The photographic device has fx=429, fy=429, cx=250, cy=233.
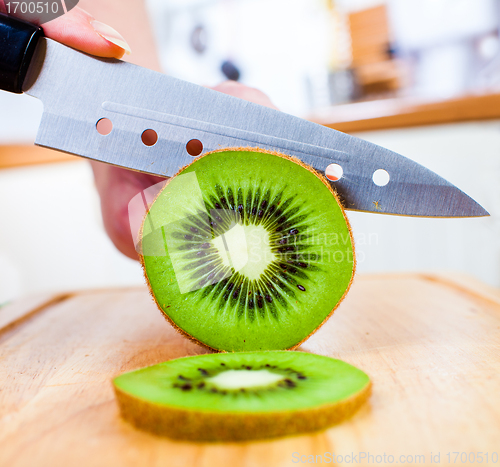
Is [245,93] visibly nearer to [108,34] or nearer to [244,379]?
[108,34]

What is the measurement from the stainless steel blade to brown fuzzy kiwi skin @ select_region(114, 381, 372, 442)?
0.57 meters

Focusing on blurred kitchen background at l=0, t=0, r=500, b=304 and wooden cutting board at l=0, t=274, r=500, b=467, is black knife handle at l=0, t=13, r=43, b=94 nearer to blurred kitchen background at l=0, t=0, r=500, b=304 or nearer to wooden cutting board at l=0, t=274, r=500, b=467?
wooden cutting board at l=0, t=274, r=500, b=467

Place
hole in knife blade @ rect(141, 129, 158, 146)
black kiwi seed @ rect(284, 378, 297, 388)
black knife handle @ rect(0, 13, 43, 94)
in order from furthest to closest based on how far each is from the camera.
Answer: hole in knife blade @ rect(141, 129, 158, 146), black knife handle @ rect(0, 13, 43, 94), black kiwi seed @ rect(284, 378, 297, 388)

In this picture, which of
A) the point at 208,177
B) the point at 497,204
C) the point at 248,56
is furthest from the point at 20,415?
the point at 248,56

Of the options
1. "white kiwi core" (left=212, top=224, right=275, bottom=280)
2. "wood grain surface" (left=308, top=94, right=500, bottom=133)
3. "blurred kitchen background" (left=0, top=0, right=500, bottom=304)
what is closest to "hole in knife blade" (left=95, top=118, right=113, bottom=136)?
"white kiwi core" (left=212, top=224, right=275, bottom=280)

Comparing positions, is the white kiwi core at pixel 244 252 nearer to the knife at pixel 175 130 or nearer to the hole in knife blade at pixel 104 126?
the knife at pixel 175 130

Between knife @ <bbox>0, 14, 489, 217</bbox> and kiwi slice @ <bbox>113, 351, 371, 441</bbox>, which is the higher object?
knife @ <bbox>0, 14, 489, 217</bbox>

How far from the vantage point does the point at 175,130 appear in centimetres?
105

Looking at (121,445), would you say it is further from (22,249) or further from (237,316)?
(22,249)

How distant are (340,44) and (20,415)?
9.03 feet

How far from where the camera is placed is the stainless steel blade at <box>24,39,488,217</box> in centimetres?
102

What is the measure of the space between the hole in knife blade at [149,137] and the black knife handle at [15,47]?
300 mm

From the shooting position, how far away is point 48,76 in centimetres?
101

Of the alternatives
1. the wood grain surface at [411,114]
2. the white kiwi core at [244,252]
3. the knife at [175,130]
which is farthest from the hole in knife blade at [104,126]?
the wood grain surface at [411,114]
